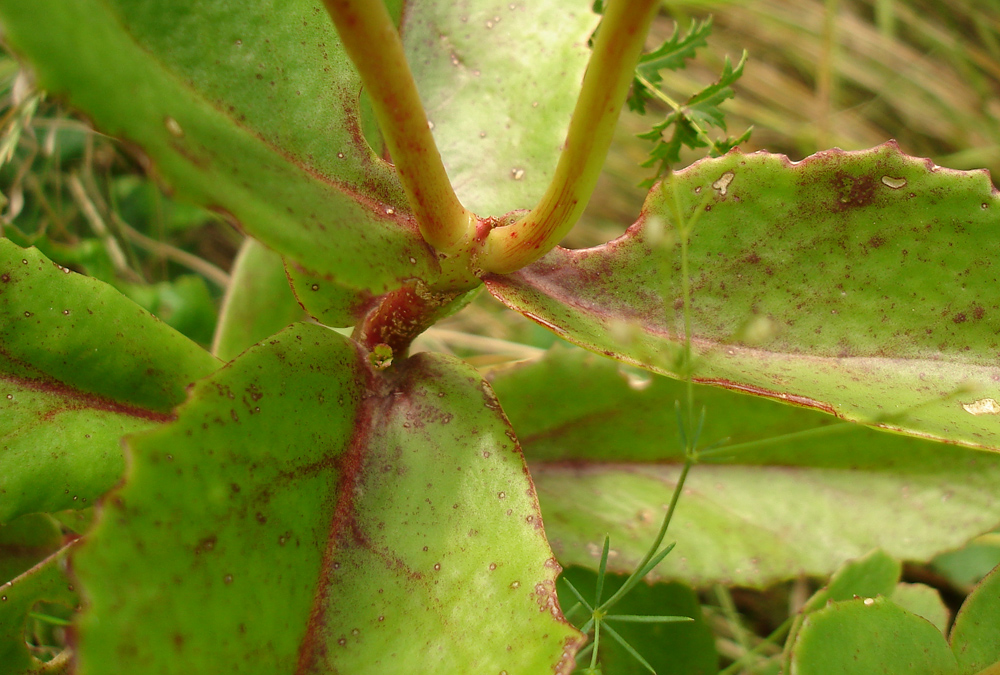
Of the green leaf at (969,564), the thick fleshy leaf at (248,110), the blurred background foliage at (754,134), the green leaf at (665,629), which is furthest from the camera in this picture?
the blurred background foliage at (754,134)

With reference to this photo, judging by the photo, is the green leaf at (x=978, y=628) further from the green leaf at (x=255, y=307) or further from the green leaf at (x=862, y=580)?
the green leaf at (x=255, y=307)

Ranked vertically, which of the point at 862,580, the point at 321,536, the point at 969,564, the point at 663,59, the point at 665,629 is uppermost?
the point at 663,59

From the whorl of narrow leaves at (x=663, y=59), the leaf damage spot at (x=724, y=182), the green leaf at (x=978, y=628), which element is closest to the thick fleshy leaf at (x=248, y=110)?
the leaf damage spot at (x=724, y=182)

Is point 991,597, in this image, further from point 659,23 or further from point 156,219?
point 659,23

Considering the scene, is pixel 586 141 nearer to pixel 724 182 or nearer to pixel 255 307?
pixel 724 182

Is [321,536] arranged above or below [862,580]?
above

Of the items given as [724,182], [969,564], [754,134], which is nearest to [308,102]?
[724,182]
